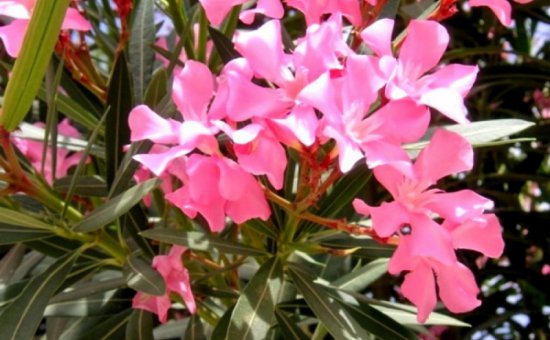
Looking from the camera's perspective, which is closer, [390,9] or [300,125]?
[300,125]

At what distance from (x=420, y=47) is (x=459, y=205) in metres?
0.13

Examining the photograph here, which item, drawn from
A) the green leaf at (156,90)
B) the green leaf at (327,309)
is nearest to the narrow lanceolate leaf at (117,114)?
the green leaf at (156,90)

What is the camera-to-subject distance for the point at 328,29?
0.66m

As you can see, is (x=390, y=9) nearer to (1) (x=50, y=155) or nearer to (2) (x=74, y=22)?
(2) (x=74, y=22)

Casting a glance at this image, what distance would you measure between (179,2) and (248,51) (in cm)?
35

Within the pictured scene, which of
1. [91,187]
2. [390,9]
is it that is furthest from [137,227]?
[390,9]

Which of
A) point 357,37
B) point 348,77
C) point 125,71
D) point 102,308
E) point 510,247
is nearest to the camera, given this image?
point 348,77

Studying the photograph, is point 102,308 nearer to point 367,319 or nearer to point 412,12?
point 367,319

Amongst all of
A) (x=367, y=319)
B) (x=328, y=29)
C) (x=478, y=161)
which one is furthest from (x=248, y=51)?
(x=478, y=161)

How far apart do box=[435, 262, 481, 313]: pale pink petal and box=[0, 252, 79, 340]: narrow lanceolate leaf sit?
0.39 metres

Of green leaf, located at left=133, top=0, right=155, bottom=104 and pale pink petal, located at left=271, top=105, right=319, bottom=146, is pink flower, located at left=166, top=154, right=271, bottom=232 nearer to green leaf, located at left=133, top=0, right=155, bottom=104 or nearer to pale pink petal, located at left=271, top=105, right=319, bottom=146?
pale pink petal, located at left=271, top=105, right=319, bottom=146

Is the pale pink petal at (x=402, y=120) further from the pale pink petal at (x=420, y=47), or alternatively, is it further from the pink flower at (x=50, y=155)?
the pink flower at (x=50, y=155)

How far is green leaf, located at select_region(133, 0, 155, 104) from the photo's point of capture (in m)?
1.05

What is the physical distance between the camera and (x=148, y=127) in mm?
685
